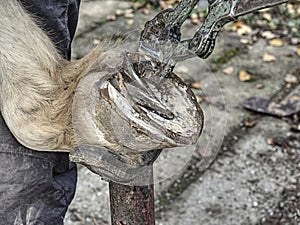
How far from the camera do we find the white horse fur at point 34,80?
111cm

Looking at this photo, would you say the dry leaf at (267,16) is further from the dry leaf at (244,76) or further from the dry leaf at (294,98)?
the dry leaf at (294,98)

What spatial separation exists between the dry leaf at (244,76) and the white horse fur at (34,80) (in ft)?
4.97

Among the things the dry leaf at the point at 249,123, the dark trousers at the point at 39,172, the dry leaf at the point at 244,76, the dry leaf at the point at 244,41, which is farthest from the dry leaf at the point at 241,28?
the dark trousers at the point at 39,172

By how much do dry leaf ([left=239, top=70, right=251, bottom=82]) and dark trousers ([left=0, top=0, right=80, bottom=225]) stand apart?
132 centimetres

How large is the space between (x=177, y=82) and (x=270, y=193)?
1125mm

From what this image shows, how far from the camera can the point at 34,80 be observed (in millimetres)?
1123

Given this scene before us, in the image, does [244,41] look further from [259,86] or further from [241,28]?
[259,86]

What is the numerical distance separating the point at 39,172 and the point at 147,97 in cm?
34

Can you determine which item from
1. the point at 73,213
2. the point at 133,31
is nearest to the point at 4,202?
the point at 133,31

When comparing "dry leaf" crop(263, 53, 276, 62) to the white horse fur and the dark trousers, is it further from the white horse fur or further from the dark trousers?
the white horse fur

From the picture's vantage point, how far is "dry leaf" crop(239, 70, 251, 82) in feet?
8.56

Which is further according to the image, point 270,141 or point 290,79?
point 290,79

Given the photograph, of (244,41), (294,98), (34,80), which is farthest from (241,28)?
(34,80)

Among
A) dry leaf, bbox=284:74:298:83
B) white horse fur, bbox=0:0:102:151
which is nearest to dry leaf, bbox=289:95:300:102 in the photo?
dry leaf, bbox=284:74:298:83
